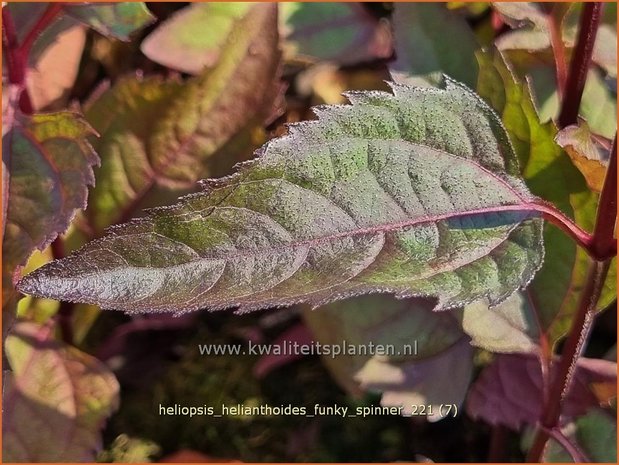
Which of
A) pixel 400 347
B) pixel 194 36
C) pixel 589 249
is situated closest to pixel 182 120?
pixel 194 36

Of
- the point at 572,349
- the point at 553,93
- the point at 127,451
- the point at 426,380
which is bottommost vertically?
the point at 127,451

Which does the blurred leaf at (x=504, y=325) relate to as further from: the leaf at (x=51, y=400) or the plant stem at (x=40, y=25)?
the plant stem at (x=40, y=25)

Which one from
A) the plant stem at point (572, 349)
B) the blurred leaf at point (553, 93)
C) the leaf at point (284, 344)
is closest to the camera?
the plant stem at point (572, 349)

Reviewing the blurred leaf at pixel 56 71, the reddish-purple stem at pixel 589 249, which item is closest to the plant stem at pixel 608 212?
the reddish-purple stem at pixel 589 249

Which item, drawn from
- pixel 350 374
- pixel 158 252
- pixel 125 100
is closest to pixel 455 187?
pixel 158 252

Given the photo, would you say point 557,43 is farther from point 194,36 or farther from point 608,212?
point 194,36

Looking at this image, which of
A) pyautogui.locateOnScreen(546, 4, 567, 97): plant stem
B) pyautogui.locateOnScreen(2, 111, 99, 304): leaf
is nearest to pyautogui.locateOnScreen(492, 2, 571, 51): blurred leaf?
pyautogui.locateOnScreen(546, 4, 567, 97): plant stem

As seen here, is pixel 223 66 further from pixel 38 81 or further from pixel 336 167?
pixel 336 167
